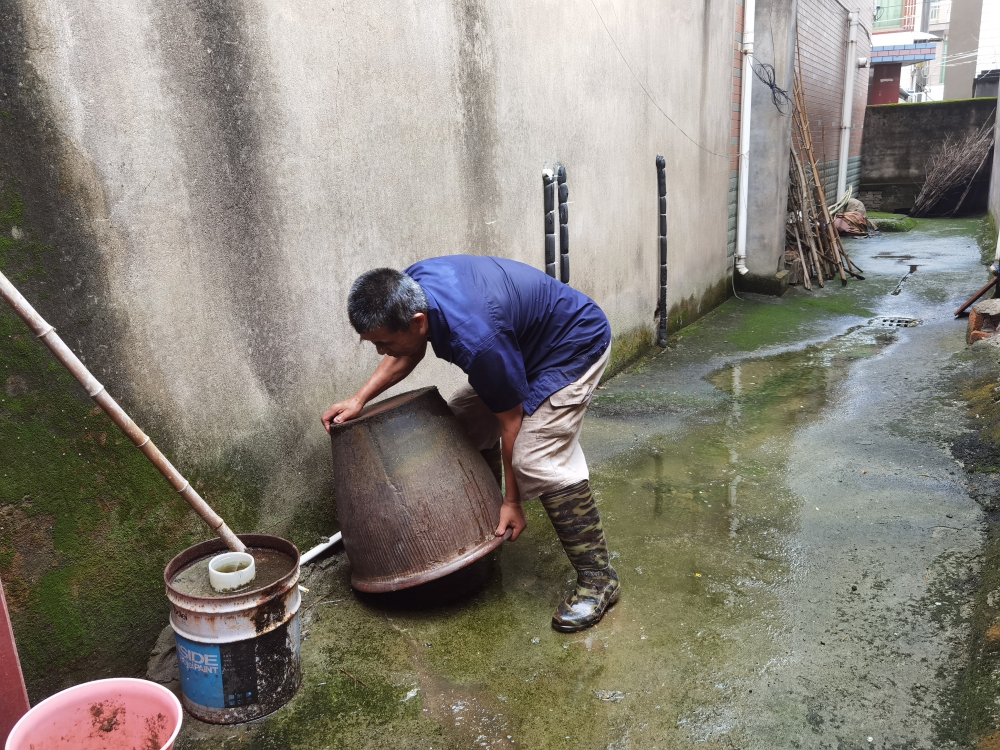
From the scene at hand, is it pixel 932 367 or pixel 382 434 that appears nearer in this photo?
pixel 382 434

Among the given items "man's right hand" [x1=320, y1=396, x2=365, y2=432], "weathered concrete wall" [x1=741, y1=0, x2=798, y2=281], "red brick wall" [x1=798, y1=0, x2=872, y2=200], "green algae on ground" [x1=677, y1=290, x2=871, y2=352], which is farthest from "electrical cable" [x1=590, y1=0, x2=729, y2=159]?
"red brick wall" [x1=798, y1=0, x2=872, y2=200]

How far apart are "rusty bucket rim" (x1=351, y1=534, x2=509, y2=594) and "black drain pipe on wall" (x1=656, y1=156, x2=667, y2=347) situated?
176 inches

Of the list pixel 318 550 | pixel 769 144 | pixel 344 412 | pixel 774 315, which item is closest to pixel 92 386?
pixel 344 412

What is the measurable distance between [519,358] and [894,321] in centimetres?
617

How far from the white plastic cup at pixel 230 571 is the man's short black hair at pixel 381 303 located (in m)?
0.85

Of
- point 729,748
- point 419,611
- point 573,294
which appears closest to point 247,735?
point 419,611

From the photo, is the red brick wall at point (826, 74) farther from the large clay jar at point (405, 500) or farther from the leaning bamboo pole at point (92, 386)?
Result: the leaning bamboo pole at point (92, 386)

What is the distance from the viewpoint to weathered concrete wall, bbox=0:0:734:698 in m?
2.31

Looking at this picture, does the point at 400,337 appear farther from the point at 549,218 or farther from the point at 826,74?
the point at 826,74

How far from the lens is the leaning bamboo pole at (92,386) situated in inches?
77.3

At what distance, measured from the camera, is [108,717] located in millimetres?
2051

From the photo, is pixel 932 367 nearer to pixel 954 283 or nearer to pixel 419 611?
pixel 954 283

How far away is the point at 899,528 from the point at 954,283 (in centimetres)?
685

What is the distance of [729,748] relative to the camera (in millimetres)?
2248
